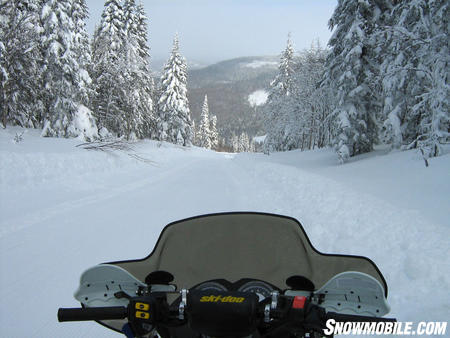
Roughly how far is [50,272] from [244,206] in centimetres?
526

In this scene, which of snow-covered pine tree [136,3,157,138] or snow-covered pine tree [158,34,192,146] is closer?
snow-covered pine tree [136,3,157,138]

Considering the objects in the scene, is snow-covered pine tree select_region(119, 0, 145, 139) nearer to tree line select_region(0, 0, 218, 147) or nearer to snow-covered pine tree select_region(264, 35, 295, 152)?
tree line select_region(0, 0, 218, 147)

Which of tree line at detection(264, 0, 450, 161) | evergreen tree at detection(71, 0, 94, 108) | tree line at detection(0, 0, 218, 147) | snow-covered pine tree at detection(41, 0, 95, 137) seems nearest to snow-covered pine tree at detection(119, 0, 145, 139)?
tree line at detection(0, 0, 218, 147)

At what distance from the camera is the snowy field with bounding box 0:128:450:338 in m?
3.41

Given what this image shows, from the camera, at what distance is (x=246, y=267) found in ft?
6.94

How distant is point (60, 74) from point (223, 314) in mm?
23991

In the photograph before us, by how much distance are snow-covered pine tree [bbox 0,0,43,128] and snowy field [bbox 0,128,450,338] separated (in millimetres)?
9069

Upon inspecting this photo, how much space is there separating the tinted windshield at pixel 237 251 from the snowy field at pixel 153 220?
145 centimetres

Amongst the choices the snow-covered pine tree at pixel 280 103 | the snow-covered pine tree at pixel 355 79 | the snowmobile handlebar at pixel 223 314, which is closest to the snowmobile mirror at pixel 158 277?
the snowmobile handlebar at pixel 223 314

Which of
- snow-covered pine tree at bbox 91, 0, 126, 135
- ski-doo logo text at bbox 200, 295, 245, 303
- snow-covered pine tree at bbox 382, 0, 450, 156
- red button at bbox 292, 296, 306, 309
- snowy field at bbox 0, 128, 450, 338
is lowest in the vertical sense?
snowy field at bbox 0, 128, 450, 338

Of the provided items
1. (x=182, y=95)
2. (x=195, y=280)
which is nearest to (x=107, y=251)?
(x=195, y=280)

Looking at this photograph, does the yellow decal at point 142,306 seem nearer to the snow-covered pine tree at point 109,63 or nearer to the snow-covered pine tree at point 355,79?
the snow-covered pine tree at point 355,79

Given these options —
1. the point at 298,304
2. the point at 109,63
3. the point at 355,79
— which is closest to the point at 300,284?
the point at 298,304

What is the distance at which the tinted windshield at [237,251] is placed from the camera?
2004 mm
